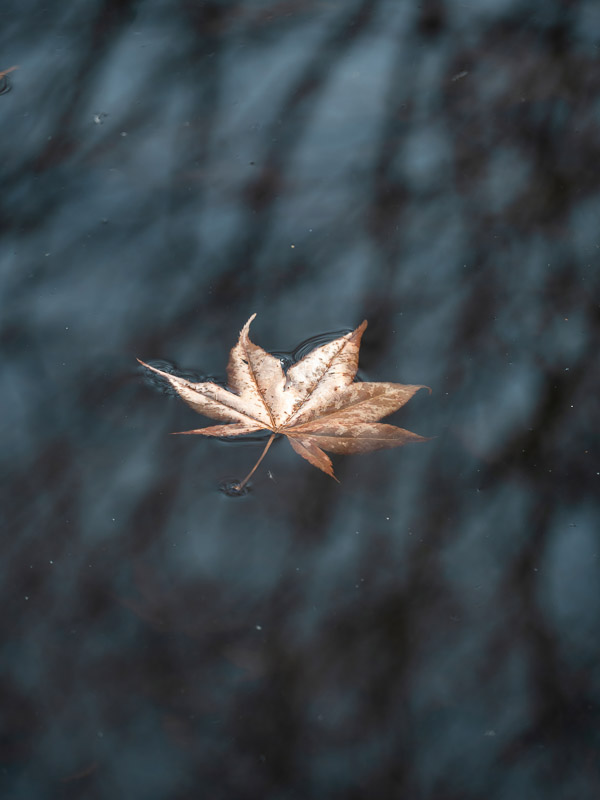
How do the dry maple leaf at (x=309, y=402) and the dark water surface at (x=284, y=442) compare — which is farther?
the dry maple leaf at (x=309, y=402)

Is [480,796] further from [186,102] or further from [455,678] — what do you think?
[186,102]

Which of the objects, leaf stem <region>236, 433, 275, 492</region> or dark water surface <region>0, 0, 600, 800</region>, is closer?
dark water surface <region>0, 0, 600, 800</region>

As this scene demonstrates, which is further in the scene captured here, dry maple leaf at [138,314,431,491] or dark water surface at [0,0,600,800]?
dry maple leaf at [138,314,431,491]

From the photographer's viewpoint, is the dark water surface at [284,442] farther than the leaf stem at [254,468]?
No

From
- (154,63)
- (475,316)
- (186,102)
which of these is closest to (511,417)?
(475,316)
